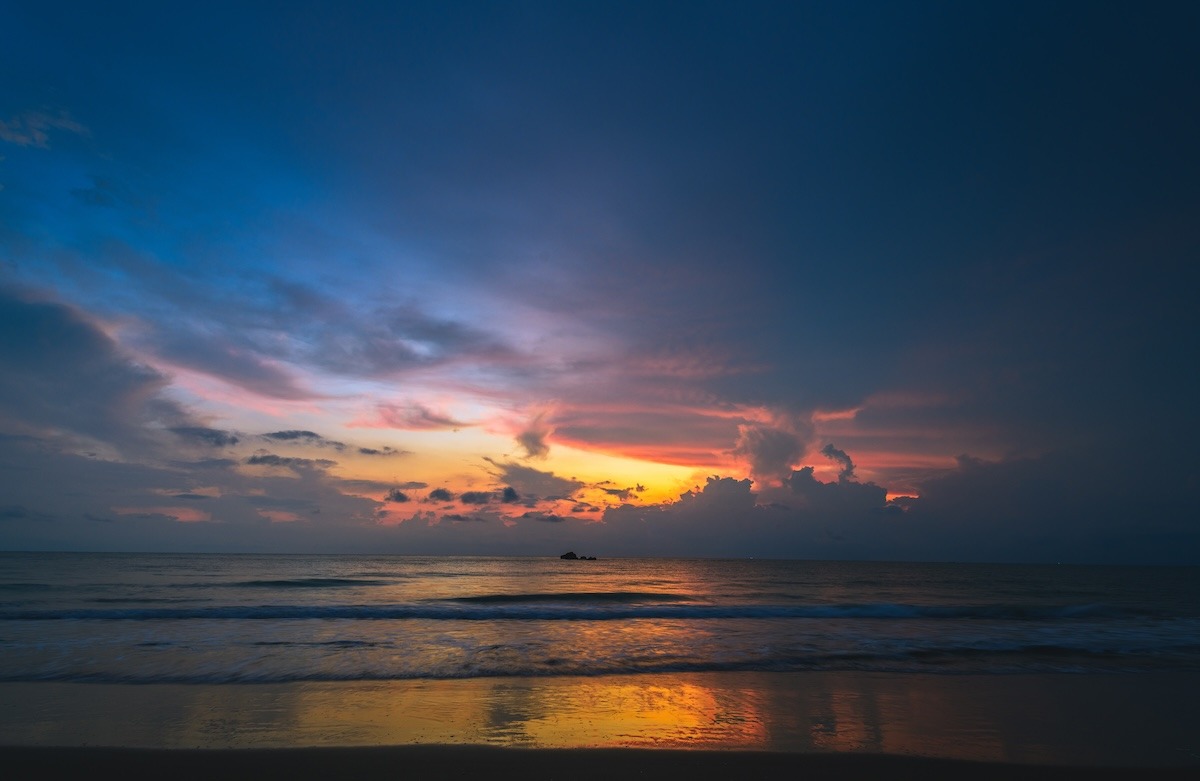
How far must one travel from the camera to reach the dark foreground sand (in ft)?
27.4

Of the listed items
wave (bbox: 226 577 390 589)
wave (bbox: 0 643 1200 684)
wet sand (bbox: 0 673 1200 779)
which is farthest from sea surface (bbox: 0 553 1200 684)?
wave (bbox: 226 577 390 589)

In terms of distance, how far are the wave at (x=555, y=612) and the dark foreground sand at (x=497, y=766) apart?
20.8 metres

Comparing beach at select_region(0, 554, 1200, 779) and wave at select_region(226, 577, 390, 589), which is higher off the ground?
beach at select_region(0, 554, 1200, 779)

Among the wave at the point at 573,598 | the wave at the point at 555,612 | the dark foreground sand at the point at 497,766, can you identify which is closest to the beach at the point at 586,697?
the dark foreground sand at the point at 497,766

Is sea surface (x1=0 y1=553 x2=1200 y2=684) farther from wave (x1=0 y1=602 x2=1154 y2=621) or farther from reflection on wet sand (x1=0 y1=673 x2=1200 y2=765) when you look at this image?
reflection on wet sand (x1=0 y1=673 x2=1200 y2=765)

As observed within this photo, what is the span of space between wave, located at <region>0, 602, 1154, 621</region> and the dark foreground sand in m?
20.8

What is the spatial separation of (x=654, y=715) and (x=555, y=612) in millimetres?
22984

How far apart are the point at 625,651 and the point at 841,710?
8.54 m

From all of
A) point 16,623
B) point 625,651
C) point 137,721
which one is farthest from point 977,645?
point 16,623

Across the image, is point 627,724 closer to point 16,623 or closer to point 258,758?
point 258,758

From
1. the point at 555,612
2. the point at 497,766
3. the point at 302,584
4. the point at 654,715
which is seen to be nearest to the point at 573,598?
the point at 555,612

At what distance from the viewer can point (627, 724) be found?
10.6m

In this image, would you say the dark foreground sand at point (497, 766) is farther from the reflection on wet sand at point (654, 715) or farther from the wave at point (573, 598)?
the wave at point (573, 598)

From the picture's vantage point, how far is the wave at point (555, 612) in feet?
91.9
